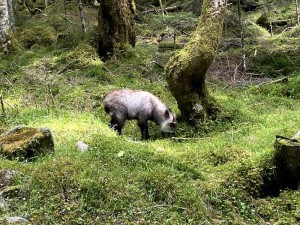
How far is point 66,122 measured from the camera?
30.2ft

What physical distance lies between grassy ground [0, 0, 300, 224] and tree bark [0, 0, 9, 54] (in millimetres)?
4027

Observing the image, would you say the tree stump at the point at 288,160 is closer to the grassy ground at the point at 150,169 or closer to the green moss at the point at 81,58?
the grassy ground at the point at 150,169

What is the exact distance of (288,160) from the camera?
644cm

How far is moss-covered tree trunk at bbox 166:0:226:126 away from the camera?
9570 millimetres

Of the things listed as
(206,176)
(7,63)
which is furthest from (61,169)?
(7,63)

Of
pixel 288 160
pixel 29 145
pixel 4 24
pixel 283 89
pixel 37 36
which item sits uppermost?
pixel 4 24

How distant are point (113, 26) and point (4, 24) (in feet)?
12.0

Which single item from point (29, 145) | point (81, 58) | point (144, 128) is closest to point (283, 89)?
point (144, 128)

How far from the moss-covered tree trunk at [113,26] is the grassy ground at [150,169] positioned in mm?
3473

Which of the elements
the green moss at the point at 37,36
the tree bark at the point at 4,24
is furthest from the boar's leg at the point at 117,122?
the green moss at the point at 37,36

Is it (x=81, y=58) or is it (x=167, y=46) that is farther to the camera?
(x=167, y=46)

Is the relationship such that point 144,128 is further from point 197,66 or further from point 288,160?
point 288,160

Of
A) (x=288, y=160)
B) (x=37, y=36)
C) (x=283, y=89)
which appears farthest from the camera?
(x=37, y=36)

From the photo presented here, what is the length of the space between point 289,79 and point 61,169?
30.1 ft
